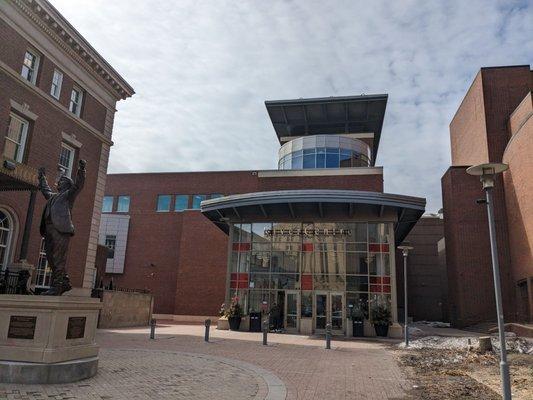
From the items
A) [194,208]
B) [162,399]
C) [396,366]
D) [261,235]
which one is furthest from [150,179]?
[162,399]

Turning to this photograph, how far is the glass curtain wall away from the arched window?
12573mm

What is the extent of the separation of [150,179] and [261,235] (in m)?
19.5

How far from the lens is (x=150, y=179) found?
43750 mm

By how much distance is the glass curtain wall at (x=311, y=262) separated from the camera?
25.7 metres

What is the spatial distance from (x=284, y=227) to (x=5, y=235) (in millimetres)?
14935

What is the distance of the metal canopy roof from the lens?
43.4 metres

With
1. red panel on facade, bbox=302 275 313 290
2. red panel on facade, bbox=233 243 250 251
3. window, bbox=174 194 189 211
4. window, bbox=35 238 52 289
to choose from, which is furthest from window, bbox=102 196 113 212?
red panel on facade, bbox=302 275 313 290

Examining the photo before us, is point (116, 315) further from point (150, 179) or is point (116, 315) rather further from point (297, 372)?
point (150, 179)

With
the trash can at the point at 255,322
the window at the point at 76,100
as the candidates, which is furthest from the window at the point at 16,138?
the trash can at the point at 255,322

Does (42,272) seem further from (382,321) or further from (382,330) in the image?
(382,330)

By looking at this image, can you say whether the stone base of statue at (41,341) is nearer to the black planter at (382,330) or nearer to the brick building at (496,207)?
the black planter at (382,330)

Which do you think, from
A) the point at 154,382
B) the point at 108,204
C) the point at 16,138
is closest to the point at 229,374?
the point at 154,382

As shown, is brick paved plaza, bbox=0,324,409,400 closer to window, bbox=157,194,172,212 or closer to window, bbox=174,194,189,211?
window, bbox=174,194,189,211

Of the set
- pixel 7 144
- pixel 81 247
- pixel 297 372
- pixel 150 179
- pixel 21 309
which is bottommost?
pixel 297 372
